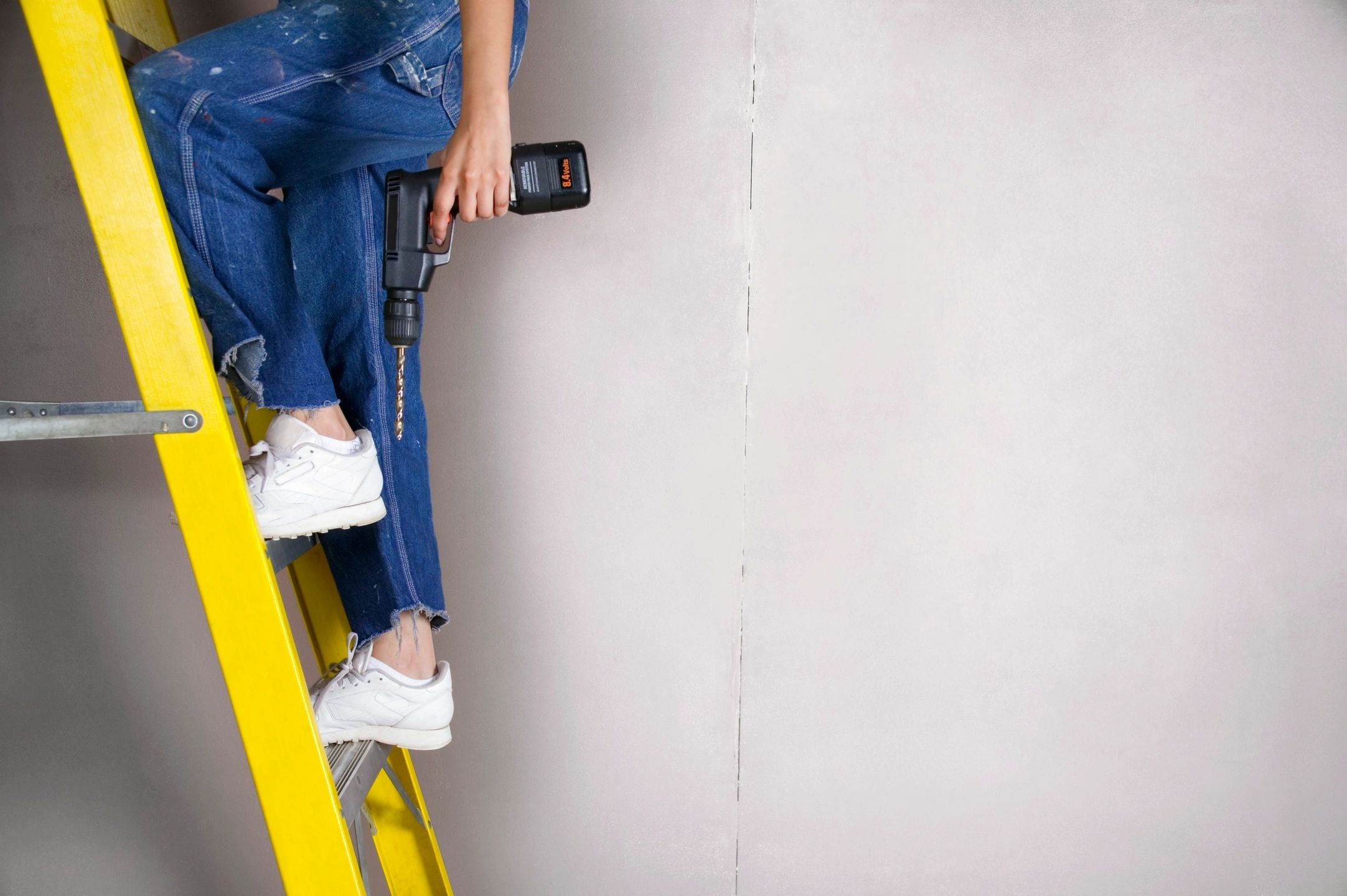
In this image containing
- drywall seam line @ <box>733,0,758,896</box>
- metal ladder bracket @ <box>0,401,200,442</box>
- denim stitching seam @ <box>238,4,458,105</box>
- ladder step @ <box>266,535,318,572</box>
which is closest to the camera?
metal ladder bracket @ <box>0,401,200,442</box>

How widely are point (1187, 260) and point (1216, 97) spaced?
25 centimetres

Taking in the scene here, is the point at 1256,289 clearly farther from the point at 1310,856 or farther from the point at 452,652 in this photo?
the point at 452,652

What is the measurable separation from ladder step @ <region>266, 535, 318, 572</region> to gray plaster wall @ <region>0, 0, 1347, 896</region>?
372 millimetres

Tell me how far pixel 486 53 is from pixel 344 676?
71 cm

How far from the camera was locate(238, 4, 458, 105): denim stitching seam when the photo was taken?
82 cm

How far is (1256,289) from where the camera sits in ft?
4.34

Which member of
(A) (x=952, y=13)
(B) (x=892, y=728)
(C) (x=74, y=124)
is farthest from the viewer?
(B) (x=892, y=728)

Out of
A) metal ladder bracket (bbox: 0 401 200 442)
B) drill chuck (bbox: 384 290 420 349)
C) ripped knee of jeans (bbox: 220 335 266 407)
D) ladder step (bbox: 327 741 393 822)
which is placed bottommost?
ladder step (bbox: 327 741 393 822)

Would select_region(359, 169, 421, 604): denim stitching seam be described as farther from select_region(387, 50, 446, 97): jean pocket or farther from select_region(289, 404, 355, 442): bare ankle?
select_region(387, 50, 446, 97): jean pocket

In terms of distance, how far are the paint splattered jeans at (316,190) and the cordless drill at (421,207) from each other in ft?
0.31

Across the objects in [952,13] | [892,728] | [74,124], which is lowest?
[892,728]

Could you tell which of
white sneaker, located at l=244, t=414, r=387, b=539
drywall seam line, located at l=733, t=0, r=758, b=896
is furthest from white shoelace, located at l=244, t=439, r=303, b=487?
drywall seam line, located at l=733, t=0, r=758, b=896

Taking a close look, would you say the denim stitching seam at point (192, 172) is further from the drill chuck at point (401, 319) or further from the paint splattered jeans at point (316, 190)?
the drill chuck at point (401, 319)

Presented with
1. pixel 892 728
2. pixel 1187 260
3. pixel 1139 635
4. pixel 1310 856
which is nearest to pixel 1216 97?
pixel 1187 260
